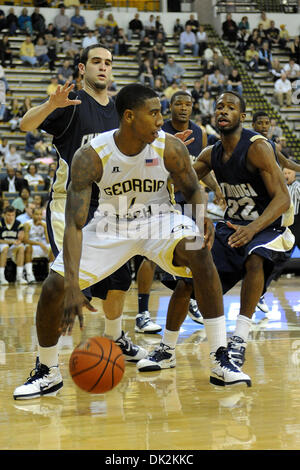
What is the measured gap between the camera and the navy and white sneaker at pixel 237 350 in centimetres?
450

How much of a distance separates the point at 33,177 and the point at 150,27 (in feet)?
31.5

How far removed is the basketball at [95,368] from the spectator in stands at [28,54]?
17.0 m

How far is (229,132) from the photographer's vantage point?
5.09 metres

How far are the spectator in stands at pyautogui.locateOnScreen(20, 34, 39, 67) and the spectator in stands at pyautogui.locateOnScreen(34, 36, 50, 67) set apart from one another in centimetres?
14

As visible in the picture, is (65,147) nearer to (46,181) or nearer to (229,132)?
(229,132)

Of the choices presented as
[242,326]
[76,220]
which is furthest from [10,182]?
[76,220]

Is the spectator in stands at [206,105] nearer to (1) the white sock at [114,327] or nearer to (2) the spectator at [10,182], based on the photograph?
(2) the spectator at [10,182]

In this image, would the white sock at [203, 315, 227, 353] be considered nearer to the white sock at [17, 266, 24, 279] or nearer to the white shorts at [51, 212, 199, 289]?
the white shorts at [51, 212, 199, 289]

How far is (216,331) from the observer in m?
4.18

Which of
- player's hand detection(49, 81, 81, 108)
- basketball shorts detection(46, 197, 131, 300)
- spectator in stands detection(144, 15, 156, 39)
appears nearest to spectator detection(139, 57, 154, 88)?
spectator in stands detection(144, 15, 156, 39)

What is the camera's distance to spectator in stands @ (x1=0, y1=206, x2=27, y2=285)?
39.5ft

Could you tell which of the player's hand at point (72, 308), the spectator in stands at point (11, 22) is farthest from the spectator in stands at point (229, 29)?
the player's hand at point (72, 308)
